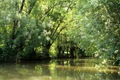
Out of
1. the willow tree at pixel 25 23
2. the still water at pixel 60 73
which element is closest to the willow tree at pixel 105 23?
the still water at pixel 60 73

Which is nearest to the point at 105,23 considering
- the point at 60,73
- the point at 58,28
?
the point at 60,73

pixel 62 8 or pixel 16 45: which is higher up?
pixel 62 8

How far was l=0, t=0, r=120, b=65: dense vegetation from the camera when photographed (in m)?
12.3

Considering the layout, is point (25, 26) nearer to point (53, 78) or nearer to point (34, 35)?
point (34, 35)

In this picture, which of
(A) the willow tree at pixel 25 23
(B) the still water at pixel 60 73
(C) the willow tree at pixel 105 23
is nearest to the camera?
(C) the willow tree at pixel 105 23

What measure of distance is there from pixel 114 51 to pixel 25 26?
16752mm

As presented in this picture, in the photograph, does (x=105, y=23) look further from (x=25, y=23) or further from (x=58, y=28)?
(x=58, y=28)

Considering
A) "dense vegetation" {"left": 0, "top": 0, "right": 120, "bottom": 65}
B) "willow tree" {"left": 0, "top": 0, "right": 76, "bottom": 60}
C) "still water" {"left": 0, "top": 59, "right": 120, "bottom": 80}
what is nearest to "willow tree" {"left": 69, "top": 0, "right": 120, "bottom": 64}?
"dense vegetation" {"left": 0, "top": 0, "right": 120, "bottom": 65}

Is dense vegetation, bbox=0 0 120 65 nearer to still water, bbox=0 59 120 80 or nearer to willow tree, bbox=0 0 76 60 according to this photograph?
willow tree, bbox=0 0 76 60

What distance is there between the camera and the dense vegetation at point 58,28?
40.3 feet

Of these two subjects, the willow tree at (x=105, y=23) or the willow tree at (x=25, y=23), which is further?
the willow tree at (x=25, y=23)

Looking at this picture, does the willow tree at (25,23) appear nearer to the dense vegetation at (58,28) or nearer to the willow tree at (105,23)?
the dense vegetation at (58,28)

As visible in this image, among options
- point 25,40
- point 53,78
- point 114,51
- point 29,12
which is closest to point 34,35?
point 25,40

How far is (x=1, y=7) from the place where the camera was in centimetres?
2616
